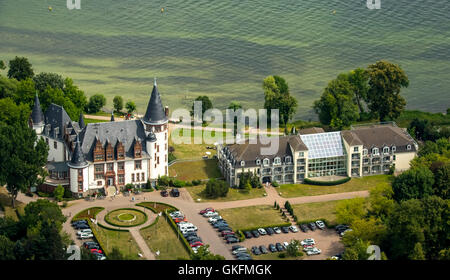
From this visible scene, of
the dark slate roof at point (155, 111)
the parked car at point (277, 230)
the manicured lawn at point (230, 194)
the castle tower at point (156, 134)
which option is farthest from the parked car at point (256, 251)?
the dark slate roof at point (155, 111)

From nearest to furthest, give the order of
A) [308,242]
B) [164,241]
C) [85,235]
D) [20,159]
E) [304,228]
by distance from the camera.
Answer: [164,241] → [308,242] → [85,235] → [304,228] → [20,159]

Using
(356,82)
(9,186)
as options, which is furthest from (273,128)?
(9,186)

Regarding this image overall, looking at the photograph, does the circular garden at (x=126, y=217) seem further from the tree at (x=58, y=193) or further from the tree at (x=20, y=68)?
the tree at (x=20, y=68)

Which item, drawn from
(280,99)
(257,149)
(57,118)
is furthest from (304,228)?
(57,118)

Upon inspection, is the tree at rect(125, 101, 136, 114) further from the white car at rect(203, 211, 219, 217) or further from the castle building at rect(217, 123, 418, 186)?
the white car at rect(203, 211, 219, 217)

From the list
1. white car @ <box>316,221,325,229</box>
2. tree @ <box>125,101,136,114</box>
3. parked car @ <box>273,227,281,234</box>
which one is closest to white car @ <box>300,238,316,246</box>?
parked car @ <box>273,227,281,234</box>

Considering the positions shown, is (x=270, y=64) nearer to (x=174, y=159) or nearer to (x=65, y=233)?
(x=174, y=159)

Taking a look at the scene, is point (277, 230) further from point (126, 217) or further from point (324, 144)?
point (324, 144)
